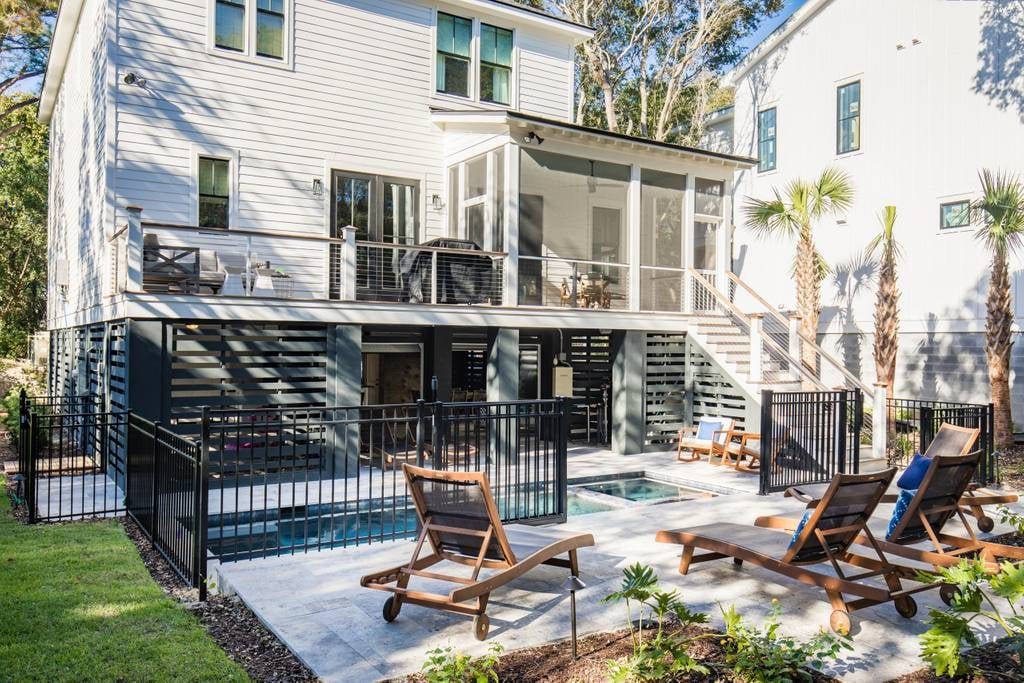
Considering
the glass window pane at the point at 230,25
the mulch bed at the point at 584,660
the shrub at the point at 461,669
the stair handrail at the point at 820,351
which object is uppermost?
the glass window pane at the point at 230,25

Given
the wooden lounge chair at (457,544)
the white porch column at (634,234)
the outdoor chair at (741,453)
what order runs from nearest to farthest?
the wooden lounge chair at (457,544), the outdoor chair at (741,453), the white porch column at (634,234)

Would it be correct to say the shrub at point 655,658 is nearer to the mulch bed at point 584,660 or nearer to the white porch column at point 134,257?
the mulch bed at point 584,660

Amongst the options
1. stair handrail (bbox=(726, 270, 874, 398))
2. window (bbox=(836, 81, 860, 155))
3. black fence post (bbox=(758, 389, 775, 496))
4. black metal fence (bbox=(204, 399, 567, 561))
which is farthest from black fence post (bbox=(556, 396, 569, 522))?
window (bbox=(836, 81, 860, 155))

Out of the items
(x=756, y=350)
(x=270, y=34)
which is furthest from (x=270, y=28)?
(x=756, y=350)

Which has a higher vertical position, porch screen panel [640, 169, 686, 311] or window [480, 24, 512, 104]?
window [480, 24, 512, 104]

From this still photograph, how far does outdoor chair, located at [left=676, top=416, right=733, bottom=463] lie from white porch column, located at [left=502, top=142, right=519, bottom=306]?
13.0 ft

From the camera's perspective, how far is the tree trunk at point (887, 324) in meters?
15.2

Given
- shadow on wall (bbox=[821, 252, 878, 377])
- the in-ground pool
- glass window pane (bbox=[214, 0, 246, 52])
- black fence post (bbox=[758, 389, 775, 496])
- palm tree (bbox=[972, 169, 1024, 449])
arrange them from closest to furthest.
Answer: black fence post (bbox=[758, 389, 775, 496]) → the in-ground pool → glass window pane (bbox=[214, 0, 246, 52]) → palm tree (bbox=[972, 169, 1024, 449]) → shadow on wall (bbox=[821, 252, 878, 377])

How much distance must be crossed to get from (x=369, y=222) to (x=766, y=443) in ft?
27.4

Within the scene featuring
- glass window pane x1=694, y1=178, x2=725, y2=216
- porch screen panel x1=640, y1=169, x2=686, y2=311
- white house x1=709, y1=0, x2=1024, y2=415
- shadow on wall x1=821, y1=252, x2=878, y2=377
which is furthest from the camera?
shadow on wall x1=821, y1=252, x2=878, y2=377

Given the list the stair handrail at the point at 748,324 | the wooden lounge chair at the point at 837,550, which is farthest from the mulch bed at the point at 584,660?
the stair handrail at the point at 748,324

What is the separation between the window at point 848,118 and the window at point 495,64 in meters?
8.58

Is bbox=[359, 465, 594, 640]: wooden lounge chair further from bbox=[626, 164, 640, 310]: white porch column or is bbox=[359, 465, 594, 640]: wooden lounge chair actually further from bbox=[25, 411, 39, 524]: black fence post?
bbox=[626, 164, 640, 310]: white porch column

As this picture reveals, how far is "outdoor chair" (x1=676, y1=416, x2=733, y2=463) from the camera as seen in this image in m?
13.5
